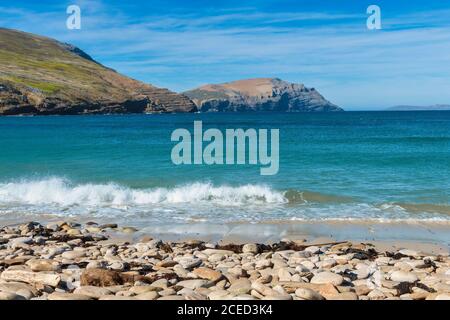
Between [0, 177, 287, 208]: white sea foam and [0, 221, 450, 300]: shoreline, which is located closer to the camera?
[0, 221, 450, 300]: shoreline

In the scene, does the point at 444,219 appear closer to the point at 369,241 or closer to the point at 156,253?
the point at 369,241

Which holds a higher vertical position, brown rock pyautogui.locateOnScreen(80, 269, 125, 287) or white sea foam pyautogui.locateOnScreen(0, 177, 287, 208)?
brown rock pyautogui.locateOnScreen(80, 269, 125, 287)

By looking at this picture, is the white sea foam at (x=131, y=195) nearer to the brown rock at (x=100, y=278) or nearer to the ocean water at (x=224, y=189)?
the ocean water at (x=224, y=189)

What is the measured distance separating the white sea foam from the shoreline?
801 cm

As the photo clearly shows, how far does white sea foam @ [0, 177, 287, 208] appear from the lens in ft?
83.1

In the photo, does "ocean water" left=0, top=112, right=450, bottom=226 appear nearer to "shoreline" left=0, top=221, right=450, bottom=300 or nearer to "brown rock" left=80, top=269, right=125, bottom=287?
"shoreline" left=0, top=221, right=450, bottom=300

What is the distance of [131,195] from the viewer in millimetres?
26562

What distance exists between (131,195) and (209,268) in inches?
620

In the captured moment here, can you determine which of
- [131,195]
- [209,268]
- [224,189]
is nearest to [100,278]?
[209,268]

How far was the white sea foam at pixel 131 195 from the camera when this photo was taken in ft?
83.1

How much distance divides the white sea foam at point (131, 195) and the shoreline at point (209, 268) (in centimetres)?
801

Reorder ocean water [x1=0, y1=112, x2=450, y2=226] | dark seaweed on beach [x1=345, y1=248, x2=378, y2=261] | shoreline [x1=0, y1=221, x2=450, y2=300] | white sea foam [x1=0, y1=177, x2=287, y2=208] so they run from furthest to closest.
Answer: white sea foam [x1=0, y1=177, x2=287, y2=208] < ocean water [x1=0, y1=112, x2=450, y2=226] < dark seaweed on beach [x1=345, y1=248, x2=378, y2=261] < shoreline [x1=0, y1=221, x2=450, y2=300]

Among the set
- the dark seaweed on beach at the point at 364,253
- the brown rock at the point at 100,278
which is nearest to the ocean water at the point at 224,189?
the dark seaweed on beach at the point at 364,253

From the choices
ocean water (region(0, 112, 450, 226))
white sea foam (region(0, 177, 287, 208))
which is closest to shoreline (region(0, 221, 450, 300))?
ocean water (region(0, 112, 450, 226))
